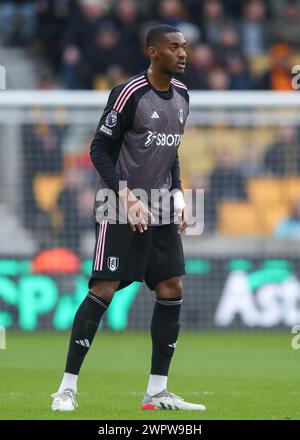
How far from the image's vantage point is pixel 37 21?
54.1ft

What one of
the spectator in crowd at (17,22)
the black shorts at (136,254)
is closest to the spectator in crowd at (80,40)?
the spectator in crowd at (17,22)

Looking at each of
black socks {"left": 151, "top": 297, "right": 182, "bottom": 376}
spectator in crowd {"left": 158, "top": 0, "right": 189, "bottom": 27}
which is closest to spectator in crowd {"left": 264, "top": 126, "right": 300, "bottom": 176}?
spectator in crowd {"left": 158, "top": 0, "right": 189, "bottom": 27}

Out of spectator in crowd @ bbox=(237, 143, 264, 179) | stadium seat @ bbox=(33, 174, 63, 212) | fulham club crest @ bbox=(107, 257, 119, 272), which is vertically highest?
spectator in crowd @ bbox=(237, 143, 264, 179)

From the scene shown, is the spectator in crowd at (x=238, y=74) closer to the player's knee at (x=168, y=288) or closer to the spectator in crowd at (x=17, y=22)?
the spectator in crowd at (x=17, y=22)

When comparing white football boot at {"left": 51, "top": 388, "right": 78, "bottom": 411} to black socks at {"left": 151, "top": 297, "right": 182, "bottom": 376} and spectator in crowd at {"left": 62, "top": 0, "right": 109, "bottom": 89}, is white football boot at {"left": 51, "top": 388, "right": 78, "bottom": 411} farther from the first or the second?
spectator in crowd at {"left": 62, "top": 0, "right": 109, "bottom": 89}

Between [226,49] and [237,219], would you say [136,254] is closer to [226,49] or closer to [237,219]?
[237,219]

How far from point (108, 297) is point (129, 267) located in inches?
8.5

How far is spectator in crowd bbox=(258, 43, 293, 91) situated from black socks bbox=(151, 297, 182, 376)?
8449mm

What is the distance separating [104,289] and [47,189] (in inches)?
275

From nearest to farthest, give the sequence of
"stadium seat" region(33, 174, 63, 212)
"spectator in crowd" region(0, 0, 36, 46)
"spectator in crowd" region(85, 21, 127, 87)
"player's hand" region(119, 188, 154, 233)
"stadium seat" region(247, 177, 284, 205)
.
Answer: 1. "player's hand" region(119, 188, 154, 233)
2. "stadium seat" region(247, 177, 284, 205)
3. "stadium seat" region(33, 174, 63, 212)
4. "spectator in crowd" region(85, 21, 127, 87)
5. "spectator in crowd" region(0, 0, 36, 46)

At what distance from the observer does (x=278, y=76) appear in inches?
605

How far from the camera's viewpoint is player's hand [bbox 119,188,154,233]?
6.71 meters

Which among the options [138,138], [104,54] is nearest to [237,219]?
[104,54]
